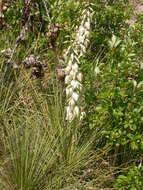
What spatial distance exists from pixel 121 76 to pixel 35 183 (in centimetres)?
85

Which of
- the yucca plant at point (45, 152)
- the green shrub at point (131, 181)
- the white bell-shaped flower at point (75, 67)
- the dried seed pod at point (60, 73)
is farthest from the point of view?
the dried seed pod at point (60, 73)

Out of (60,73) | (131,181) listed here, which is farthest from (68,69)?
(131,181)

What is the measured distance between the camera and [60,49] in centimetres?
408

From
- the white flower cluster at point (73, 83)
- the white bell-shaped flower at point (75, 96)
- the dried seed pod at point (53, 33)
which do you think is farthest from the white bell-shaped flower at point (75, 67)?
the dried seed pod at point (53, 33)

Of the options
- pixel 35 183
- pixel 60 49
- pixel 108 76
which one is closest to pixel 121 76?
pixel 108 76

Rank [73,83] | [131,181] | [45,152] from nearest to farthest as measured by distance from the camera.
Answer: [131,181], [45,152], [73,83]

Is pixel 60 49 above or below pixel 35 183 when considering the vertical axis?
above

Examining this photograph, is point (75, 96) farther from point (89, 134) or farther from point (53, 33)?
point (53, 33)

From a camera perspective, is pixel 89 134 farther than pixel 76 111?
Yes

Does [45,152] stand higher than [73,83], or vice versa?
[73,83]

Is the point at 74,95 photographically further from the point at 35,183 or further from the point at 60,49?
the point at 60,49

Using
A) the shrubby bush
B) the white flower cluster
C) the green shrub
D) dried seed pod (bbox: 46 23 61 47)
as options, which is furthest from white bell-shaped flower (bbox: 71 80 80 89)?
the green shrub

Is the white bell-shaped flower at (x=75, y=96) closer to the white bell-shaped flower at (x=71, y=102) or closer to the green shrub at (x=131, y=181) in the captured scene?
the white bell-shaped flower at (x=71, y=102)

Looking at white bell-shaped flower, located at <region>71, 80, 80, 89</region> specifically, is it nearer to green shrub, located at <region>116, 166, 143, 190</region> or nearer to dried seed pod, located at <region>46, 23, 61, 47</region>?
dried seed pod, located at <region>46, 23, 61, 47</region>
